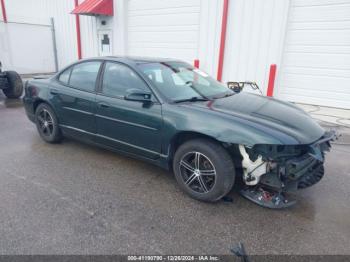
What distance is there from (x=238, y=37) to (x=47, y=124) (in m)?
6.15

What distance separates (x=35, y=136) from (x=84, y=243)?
3375 mm

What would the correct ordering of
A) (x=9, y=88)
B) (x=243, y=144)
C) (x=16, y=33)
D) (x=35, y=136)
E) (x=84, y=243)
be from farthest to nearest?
(x=16, y=33) < (x=9, y=88) < (x=35, y=136) < (x=243, y=144) < (x=84, y=243)

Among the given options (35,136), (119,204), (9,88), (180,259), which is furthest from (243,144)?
(9,88)

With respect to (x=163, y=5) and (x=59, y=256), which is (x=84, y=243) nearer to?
(x=59, y=256)

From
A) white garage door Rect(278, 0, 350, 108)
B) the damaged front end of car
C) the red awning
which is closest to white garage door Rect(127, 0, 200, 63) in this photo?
the red awning

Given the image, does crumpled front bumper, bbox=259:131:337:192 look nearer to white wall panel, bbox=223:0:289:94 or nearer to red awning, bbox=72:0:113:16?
white wall panel, bbox=223:0:289:94

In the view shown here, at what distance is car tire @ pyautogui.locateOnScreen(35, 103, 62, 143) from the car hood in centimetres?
246

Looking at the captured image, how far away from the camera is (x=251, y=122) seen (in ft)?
8.72

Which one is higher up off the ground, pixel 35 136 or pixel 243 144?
pixel 243 144

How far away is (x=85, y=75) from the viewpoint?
3.92 m

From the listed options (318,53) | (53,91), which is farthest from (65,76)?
(318,53)

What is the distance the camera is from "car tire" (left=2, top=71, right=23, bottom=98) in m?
7.91

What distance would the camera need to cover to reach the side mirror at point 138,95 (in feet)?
10.1

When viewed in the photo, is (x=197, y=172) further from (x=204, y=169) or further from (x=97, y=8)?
(x=97, y=8)
